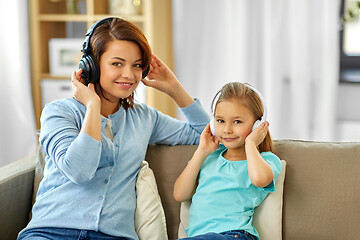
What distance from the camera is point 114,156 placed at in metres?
1.57

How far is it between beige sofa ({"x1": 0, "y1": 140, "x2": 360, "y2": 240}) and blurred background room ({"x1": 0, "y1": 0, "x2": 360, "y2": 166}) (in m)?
1.34

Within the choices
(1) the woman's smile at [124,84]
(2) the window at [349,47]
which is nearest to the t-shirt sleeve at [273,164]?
(1) the woman's smile at [124,84]

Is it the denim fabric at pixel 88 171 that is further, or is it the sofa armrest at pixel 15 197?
the sofa armrest at pixel 15 197

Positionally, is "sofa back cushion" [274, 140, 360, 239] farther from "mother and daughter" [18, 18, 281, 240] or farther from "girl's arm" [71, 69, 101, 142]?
"girl's arm" [71, 69, 101, 142]

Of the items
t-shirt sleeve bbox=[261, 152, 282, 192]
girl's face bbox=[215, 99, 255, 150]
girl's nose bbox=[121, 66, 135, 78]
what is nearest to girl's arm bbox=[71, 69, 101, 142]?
girl's nose bbox=[121, 66, 135, 78]

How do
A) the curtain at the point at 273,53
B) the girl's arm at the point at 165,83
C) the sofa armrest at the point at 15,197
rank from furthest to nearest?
1. the curtain at the point at 273,53
2. the girl's arm at the point at 165,83
3. the sofa armrest at the point at 15,197

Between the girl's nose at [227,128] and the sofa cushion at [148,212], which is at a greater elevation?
the girl's nose at [227,128]

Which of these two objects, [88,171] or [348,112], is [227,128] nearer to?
[88,171]

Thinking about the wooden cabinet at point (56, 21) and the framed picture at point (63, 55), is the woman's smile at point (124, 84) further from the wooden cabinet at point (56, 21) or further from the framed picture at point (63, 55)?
the framed picture at point (63, 55)

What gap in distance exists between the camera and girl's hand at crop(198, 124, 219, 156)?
5.37 feet

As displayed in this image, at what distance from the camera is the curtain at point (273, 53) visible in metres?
2.96

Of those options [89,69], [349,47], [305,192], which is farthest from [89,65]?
[349,47]

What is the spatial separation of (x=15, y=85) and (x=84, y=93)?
74.7 inches

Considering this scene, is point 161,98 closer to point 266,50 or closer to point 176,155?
point 266,50
